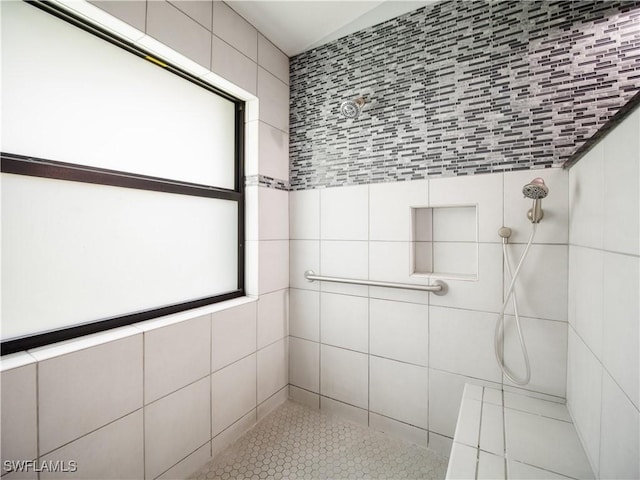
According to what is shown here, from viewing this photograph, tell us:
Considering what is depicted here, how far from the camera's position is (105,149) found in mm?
1179

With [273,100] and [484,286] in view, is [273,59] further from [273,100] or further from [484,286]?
[484,286]

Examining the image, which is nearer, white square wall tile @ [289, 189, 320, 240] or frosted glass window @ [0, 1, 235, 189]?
frosted glass window @ [0, 1, 235, 189]

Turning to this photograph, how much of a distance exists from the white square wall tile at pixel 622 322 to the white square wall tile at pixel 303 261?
1358 mm

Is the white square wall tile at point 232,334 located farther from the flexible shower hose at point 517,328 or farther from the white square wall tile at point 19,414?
the flexible shower hose at point 517,328

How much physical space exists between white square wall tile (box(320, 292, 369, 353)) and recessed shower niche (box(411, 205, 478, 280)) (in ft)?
1.36

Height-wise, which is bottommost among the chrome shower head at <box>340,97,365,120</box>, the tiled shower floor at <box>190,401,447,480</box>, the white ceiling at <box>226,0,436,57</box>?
the tiled shower floor at <box>190,401,447,480</box>

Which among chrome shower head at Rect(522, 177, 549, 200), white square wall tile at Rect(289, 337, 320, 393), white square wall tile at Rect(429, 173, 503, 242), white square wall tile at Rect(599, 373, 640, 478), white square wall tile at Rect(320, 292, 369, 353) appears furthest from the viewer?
white square wall tile at Rect(289, 337, 320, 393)

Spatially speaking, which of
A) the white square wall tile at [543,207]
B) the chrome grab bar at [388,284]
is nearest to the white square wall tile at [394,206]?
the chrome grab bar at [388,284]

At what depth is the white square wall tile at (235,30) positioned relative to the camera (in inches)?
58.9

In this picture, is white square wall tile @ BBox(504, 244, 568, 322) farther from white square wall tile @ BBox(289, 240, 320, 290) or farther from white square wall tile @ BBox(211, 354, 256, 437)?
white square wall tile @ BBox(211, 354, 256, 437)

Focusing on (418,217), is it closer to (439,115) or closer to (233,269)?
(439,115)

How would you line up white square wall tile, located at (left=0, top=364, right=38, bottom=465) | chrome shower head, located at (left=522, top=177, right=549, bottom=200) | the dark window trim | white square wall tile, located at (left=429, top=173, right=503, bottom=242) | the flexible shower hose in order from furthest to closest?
white square wall tile, located at (left=429, top=173, right=503, bottom=242)
the flexible shower hose
chrome shower head, located at (left=522, top=177, right=549, bottom=200)
the dark window trim
white square wall tile, located at (left=0, top=364, right=38, bottom=465)

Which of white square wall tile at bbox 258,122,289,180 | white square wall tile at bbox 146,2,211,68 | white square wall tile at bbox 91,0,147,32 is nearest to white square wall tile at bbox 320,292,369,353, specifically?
white square wall tile at bbox 258,122,289,180

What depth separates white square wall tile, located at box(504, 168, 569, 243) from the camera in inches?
47.4
